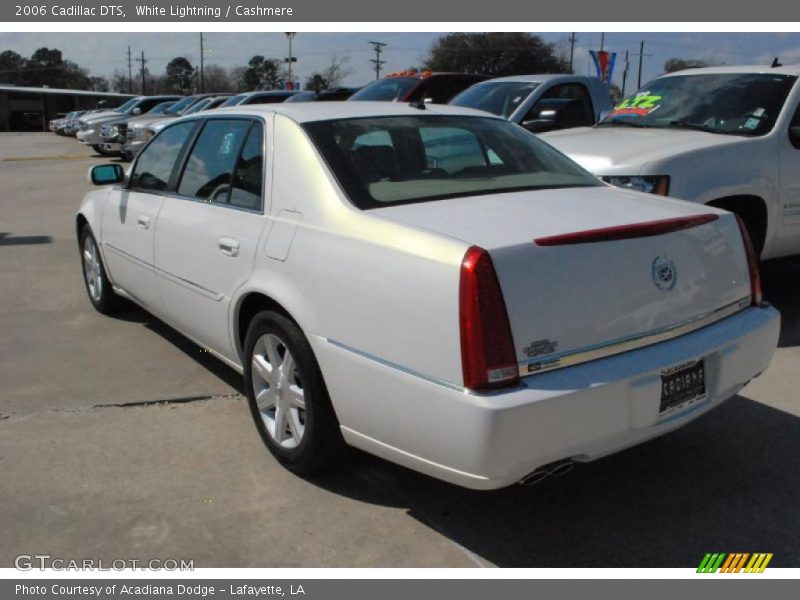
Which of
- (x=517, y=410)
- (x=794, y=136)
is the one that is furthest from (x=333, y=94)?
(x=517, y=410)

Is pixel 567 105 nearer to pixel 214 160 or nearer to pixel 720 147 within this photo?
pixel 720 147

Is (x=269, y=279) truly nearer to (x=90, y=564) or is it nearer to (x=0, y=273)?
Answer: (x=90, y=564)

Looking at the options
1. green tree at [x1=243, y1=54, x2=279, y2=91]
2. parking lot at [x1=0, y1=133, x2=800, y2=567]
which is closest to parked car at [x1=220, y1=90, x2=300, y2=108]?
parking lot at [x1=0, y1=133, x2=800, y2=567]

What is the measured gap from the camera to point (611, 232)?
9.03ft

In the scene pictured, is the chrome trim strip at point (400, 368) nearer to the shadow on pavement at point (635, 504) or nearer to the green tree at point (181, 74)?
the shadow on pavement at point (635, 504)

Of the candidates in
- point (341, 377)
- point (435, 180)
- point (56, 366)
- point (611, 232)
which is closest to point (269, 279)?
point (341, 377)

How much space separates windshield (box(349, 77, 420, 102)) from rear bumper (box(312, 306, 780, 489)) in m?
7.96

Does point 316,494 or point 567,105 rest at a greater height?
point 567,105

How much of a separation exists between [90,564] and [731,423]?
9.99 feet

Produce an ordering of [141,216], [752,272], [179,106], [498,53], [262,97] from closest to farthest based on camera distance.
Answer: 1. [752,272]
2. [141,216]
3. [262,97]
4. [179,106]
5. [498,53]

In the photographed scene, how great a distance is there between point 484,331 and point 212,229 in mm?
1849

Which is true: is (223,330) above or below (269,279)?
below

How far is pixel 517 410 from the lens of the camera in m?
2.43

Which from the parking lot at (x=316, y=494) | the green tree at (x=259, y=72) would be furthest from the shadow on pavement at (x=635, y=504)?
the green tree at (x=259, y=72)
